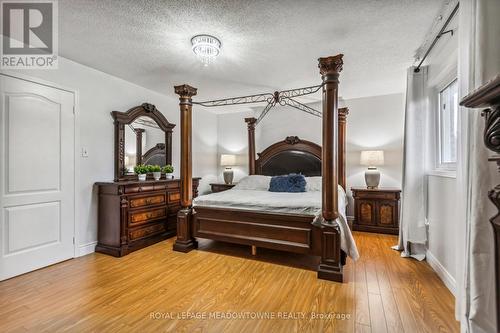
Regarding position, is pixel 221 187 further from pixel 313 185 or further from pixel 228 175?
pixel 313 185

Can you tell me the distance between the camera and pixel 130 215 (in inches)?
125

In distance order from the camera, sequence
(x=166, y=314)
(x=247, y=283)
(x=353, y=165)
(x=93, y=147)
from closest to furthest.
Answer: (x=166, y=314) < (x=247, y=283) < (x=93, y=147) < (x=353, y=165)

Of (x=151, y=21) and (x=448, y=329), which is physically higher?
(x=151, y=21)

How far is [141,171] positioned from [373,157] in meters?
3.82

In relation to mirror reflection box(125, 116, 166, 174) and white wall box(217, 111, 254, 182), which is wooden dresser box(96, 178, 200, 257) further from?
white wall box(217, 111, 254, 182)

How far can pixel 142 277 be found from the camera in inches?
97.4

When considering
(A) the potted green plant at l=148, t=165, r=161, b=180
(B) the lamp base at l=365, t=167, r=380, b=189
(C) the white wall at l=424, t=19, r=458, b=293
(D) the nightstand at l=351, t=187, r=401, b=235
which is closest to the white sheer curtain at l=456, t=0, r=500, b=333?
(C) the white wall at l=424, t=19, r=458, b=293

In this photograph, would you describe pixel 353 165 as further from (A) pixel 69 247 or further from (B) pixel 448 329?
(A) pixel 69 247

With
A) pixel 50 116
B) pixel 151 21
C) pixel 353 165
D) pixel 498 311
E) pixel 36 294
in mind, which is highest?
pixel 151 21

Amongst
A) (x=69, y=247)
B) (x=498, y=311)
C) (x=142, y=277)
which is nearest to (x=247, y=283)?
(x=142, y=277)

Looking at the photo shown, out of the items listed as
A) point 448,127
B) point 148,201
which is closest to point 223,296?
point 148,201

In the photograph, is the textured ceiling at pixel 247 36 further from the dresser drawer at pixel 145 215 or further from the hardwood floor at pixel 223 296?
the hardwood floor at pixel 223 296

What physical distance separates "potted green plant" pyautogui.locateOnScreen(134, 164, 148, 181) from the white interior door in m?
0.84

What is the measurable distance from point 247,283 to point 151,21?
257cm
